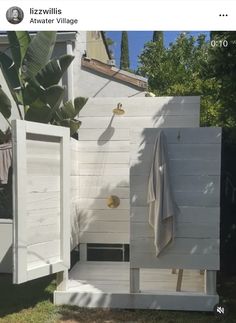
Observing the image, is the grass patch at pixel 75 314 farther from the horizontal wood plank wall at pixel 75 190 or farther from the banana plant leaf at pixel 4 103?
the banana plant leaf at pixel 4 103

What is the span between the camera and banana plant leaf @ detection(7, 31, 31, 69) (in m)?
6.66

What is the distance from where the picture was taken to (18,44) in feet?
22.1

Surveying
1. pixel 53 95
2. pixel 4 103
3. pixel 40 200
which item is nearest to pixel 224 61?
pixel 40 200

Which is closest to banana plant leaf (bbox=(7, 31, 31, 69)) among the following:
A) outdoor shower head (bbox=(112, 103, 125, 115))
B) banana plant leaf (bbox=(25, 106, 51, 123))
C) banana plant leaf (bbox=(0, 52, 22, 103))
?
banana plant leaf (bbox=(0, 52, 22, 103))

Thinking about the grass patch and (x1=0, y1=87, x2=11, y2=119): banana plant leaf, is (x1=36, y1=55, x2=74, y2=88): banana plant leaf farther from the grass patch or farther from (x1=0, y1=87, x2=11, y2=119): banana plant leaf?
the grass patch

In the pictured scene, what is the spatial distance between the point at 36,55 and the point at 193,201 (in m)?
3.56

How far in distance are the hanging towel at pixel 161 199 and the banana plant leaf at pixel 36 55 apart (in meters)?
2.86

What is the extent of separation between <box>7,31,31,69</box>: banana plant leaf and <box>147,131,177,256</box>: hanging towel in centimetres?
320

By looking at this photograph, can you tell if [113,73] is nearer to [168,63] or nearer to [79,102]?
[79,102]

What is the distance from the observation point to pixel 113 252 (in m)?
7.03
